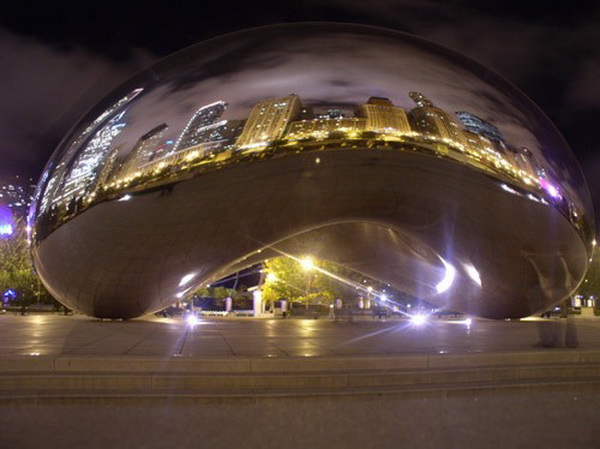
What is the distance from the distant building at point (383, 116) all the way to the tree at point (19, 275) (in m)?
29.1

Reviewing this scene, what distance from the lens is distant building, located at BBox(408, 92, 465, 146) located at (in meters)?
7.82

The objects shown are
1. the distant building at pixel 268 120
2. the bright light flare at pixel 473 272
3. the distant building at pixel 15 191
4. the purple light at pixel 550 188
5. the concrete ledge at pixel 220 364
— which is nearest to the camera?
the concrete ledge at pixel 220 364

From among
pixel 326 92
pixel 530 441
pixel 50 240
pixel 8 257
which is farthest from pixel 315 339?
pixel 8 257

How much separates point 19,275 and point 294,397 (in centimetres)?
3535

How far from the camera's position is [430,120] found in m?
7.84

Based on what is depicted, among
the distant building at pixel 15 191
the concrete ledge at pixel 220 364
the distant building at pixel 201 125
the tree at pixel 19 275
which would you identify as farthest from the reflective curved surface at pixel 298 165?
the distant building at pixel 15 191

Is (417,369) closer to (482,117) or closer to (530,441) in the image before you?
(530,441)

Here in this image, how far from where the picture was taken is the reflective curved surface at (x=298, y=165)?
7.66 m

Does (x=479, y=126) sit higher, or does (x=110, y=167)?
(x=479, y=126)

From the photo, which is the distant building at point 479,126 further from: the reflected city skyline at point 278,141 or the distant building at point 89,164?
the distant building at point 89,164

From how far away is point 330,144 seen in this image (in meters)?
7.68

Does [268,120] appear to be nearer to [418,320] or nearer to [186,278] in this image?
[186,278]

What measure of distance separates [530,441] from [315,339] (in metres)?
4.84

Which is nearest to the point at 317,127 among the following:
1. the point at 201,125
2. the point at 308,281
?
the point at 201,125
